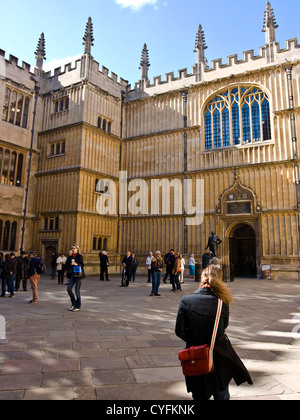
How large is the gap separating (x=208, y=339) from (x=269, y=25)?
2215cm

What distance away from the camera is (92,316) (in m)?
6.94

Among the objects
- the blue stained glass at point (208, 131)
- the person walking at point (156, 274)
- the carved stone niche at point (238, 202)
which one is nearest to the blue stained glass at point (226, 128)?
the blue stained glass at point (208, 131)

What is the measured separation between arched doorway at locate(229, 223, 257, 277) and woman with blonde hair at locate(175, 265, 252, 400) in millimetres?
18331

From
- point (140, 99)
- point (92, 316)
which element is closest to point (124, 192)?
point (140, 99)

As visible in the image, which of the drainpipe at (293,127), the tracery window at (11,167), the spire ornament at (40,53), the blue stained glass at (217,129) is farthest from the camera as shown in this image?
the spire ornament at (40,53)

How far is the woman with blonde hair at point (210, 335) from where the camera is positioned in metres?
2.33

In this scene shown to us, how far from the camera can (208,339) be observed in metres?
2.40

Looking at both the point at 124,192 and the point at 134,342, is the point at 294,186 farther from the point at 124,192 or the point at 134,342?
the point at 134,342

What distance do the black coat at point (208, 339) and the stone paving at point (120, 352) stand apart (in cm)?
86

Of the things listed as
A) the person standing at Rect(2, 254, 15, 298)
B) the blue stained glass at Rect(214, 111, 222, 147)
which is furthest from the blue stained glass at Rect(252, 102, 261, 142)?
the person standing at Rect(2, 254, 15, 298)

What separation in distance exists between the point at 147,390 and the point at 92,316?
402 centimetres

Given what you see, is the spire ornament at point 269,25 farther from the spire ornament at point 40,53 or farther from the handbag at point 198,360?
the handbag at point 198,360

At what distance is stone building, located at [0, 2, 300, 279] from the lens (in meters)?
18.1

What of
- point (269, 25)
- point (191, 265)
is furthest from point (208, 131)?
point (191, 265)
